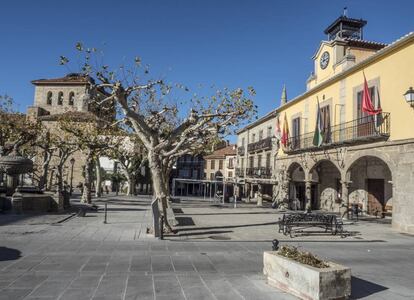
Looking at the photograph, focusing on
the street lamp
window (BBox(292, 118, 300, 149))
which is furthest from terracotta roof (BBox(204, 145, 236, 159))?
the street lamp

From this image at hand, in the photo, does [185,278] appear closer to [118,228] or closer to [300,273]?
[300,273]

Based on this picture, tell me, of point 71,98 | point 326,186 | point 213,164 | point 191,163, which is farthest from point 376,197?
point 191,163

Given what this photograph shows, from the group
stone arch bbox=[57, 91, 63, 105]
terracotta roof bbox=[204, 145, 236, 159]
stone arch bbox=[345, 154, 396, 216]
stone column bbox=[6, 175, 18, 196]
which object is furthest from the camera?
terracotta roof bbox=[204, 145, 236, 159]

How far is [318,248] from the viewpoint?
12.2m

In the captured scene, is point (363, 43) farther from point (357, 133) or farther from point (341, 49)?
point (357, 133)

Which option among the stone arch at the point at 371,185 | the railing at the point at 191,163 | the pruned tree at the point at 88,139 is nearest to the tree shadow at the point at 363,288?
the stone arch at the point at 371,185

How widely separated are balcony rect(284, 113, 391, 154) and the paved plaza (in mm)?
5402

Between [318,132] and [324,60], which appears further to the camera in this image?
[324,60]

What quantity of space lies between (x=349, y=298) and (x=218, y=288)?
7.46 feet

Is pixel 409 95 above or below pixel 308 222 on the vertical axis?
above

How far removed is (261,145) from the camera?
42.2 meters

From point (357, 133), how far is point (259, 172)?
20943mm

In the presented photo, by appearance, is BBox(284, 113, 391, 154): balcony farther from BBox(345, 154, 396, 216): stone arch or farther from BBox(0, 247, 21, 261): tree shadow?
BBox(0, 247, 21, 261): tree shadow

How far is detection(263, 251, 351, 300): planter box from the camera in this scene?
19.9 ft
